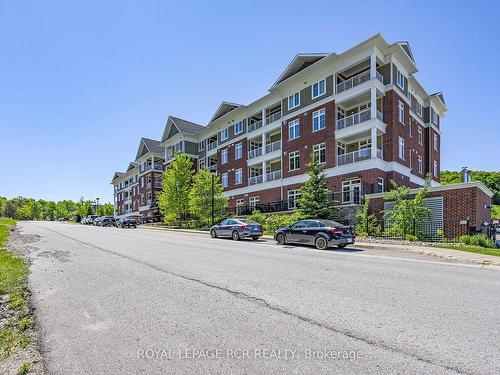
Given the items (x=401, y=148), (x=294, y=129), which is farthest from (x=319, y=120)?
(x=401, y=148)

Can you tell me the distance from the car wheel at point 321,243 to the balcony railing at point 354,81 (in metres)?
16.7

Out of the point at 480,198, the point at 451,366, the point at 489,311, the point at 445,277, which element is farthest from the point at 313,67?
the point at 451,366

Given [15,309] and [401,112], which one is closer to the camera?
[15,309]

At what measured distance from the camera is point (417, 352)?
388cm

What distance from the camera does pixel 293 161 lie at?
32250mm

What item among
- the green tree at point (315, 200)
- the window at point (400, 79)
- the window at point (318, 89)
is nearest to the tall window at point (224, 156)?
the window at point (318, 89)

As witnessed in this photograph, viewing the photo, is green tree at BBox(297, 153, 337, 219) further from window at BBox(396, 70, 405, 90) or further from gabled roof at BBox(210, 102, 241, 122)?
gabled roof at BBox(210, 102, 241, 122)

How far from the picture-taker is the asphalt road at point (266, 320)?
12.0 feet

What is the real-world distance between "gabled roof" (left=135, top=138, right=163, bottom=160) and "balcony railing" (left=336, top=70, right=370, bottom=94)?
43.7 metres

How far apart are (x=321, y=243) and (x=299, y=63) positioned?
21776mm

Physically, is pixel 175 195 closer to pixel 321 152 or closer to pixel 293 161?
pixel 293 161

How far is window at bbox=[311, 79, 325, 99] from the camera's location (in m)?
29.4

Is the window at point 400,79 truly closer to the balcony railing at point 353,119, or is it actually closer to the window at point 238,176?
the balcony railing at point 353,119

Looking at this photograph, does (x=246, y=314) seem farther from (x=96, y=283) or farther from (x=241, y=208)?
(x=241, y=208)
